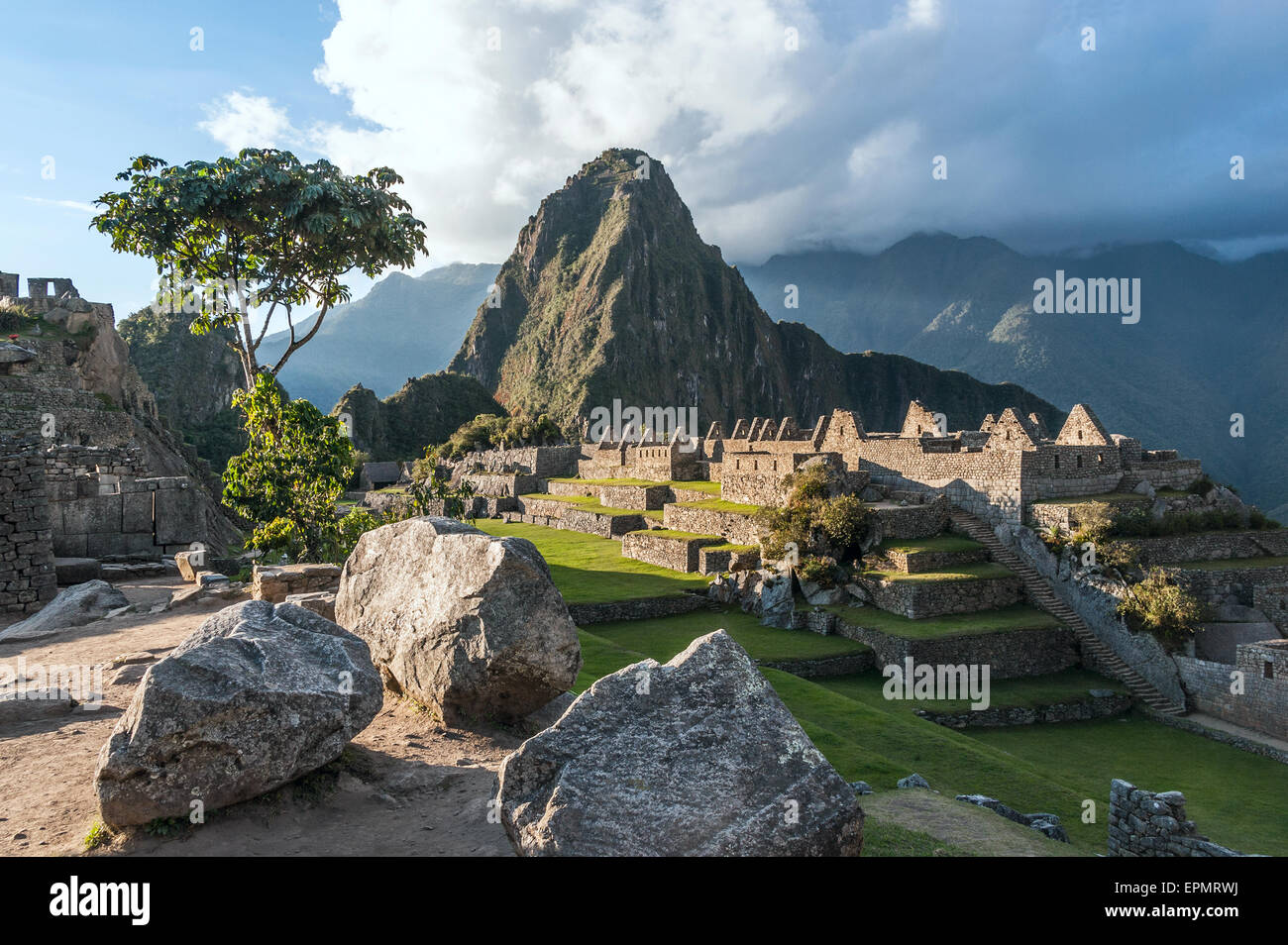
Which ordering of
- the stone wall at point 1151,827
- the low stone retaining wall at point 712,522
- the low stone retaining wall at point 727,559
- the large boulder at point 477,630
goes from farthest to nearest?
the low stone retaining wall at point 712,522, the low stone retaining wall at point 727,559, the stone wall at point 1151,827, the large boulder at point 477,630

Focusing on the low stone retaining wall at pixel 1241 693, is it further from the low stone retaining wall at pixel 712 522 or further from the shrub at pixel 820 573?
the low stone retaining wall at pixel 712 522

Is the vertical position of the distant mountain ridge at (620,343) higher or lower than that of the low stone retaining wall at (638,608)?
higher

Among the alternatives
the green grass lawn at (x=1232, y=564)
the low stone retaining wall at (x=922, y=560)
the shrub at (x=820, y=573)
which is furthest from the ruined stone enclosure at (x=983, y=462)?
the shrub at (x=820, y=573)

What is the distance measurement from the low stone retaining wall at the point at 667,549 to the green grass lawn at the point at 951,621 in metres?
5.00

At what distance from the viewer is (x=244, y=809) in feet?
15.3

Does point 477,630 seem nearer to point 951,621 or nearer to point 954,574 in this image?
point 951,621

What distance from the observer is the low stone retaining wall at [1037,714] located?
14992 millimetres

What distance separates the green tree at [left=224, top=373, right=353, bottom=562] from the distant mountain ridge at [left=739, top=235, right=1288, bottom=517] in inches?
2249

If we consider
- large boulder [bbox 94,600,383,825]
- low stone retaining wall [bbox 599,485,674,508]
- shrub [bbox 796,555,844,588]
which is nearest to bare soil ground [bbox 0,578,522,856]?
large boulder [bbox 94,600,383,825]

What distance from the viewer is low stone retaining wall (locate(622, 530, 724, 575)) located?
75.8 feet
